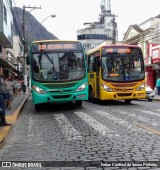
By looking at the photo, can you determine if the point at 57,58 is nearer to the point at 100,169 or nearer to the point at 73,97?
the point at 73,97

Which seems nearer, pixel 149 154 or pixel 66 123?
pixel 149 154

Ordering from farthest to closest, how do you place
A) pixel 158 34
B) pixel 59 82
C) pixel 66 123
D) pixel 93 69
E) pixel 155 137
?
pixel 158 34
pixel 93 69
pixel 59 82
pixel 66 123
pixel 155 137

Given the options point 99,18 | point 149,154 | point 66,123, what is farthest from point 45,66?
point 99,18

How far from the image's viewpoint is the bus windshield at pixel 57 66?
44.0ft

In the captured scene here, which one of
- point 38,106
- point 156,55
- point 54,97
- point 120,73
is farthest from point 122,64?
point 156,55

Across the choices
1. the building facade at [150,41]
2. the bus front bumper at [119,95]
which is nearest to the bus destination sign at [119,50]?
the bus front bumper at [119,95]

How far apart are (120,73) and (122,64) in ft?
1.71

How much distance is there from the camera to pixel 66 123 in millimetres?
10023

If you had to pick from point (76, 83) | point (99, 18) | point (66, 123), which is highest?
point (99, 18)

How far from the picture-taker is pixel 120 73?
51.8ft

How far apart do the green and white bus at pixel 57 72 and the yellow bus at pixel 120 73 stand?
2.17m

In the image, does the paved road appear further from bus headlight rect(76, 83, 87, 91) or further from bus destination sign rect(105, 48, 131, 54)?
bus destination sign rect(105, 48, 131, 54)

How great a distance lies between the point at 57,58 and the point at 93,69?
4.28 m

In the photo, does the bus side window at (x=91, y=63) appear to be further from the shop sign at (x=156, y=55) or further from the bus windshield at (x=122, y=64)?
the shop sign at (x=156, y=55)
